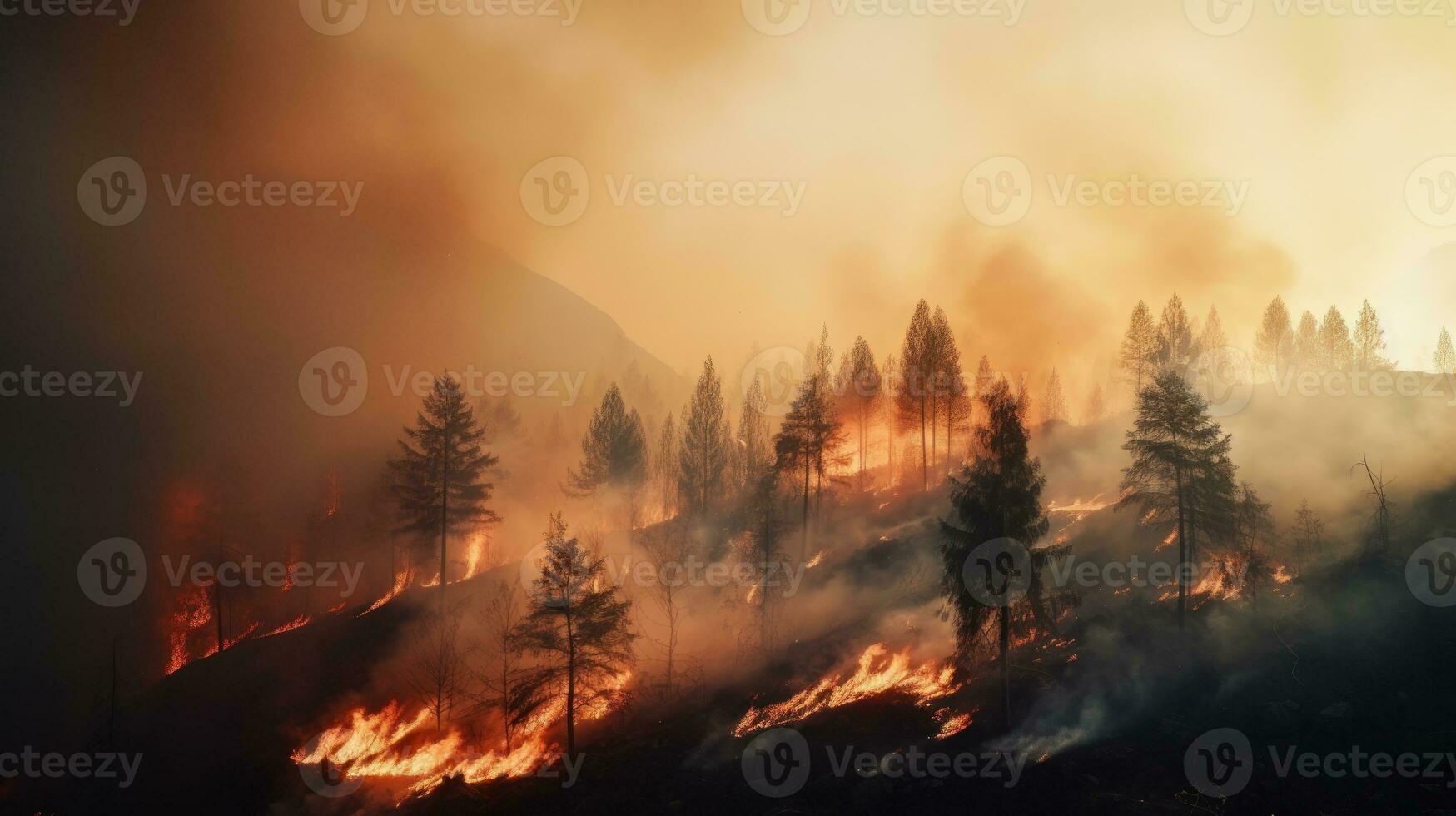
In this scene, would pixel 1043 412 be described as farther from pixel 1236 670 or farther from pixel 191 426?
pixel 191 426

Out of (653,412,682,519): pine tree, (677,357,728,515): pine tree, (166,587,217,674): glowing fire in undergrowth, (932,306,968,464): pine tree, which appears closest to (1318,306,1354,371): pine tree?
(932,306,968,464): pine tree

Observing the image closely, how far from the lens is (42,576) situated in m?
86.8

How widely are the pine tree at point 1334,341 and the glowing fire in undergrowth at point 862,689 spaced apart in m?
76.8

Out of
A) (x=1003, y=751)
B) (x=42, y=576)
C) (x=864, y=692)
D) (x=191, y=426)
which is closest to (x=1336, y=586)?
(x=1003, y=751)

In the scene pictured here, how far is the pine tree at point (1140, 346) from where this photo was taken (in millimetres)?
65438

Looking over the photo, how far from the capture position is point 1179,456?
29.3 metres

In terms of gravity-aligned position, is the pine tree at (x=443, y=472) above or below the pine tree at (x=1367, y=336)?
below

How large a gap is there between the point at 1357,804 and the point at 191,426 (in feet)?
583

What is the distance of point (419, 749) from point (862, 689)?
75.0 ft

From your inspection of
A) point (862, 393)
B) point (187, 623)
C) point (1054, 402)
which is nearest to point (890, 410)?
point (862, 393)

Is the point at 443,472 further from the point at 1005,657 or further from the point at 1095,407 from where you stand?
the point at 1095,407

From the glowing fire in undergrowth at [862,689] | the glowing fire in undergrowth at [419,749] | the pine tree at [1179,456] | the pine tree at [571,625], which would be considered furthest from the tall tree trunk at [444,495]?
the pine tree at [1179,456]

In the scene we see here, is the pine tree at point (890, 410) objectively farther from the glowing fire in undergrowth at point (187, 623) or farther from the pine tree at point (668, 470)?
the glowing fire in undergrowth at point (187, 623)

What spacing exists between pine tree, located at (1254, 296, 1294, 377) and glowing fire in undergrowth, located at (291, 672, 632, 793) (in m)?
93.4
